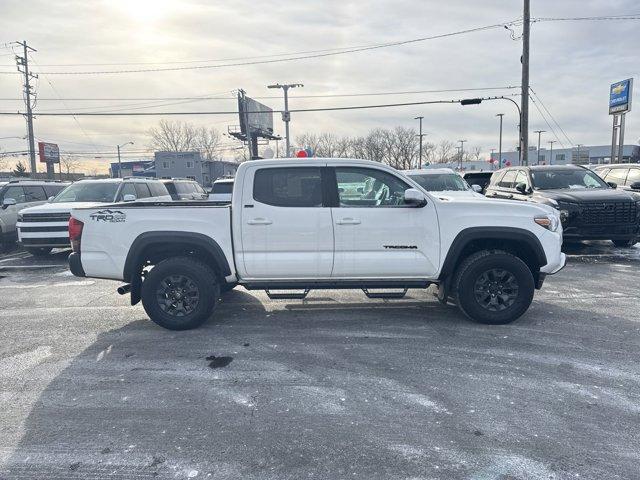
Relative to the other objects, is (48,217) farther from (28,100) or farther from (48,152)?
(48,152)

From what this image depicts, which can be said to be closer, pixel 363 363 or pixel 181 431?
pixel 181 431

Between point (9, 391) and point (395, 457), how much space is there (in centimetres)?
328

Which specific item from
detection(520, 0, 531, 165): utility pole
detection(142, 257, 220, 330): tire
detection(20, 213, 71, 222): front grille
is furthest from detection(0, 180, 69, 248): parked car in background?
detection(520, 0, 531, 165): utility pole

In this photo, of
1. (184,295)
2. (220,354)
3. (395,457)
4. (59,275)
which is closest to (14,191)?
(59,275)

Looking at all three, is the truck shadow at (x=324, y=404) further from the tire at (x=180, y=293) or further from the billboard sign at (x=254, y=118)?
the billboard sign at (x=254, y=118)

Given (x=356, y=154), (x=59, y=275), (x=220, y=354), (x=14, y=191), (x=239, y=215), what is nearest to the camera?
(x=220, y=354)

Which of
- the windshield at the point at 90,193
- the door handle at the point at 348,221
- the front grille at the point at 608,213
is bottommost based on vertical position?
the front grille at the point at 608,213

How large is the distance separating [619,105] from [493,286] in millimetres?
31380

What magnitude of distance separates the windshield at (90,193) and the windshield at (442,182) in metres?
7.43

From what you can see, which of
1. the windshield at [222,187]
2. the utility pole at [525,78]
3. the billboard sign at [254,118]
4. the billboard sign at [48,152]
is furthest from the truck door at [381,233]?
the billboard sign at [48,152]

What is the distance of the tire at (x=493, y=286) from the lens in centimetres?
509

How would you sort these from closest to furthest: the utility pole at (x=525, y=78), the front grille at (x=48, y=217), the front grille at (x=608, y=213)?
the front grille at (x=608, y=213) → the front grille at (x=48, y=217) → the utility pole at (x=525, y=78)

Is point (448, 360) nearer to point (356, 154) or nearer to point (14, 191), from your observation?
point (14, 191)

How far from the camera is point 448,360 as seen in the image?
4.29 m
